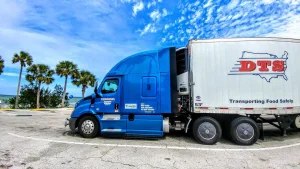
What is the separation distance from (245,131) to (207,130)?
1.28 m

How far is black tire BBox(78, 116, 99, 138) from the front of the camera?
7.39 meters

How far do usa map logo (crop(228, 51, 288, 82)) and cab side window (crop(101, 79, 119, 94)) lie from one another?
4.23 m

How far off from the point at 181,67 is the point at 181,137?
2.80 meters

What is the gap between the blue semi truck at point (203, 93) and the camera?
21.6 ft

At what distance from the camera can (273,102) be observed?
6.56 meters

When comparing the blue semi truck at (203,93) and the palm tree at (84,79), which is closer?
the blue semi truck at (203,93)

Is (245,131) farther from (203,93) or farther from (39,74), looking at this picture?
(39,74)

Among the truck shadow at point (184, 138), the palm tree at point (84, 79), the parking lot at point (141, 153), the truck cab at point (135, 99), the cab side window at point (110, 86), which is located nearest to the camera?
the parking lot at point (141, 153)

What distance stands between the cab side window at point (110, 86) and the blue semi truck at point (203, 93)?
0.04 metres

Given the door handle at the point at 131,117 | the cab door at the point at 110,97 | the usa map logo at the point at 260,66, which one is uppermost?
the usa map logo at the point at 260,66

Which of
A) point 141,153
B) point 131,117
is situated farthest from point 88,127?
point 141,153

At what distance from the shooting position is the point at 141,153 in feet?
18.5

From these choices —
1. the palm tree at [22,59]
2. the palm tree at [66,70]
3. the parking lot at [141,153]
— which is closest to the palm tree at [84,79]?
the palm tree at [66,70]

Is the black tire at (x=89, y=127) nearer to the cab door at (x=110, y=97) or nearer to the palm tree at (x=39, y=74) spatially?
the cab door at (x=110, y=97)
